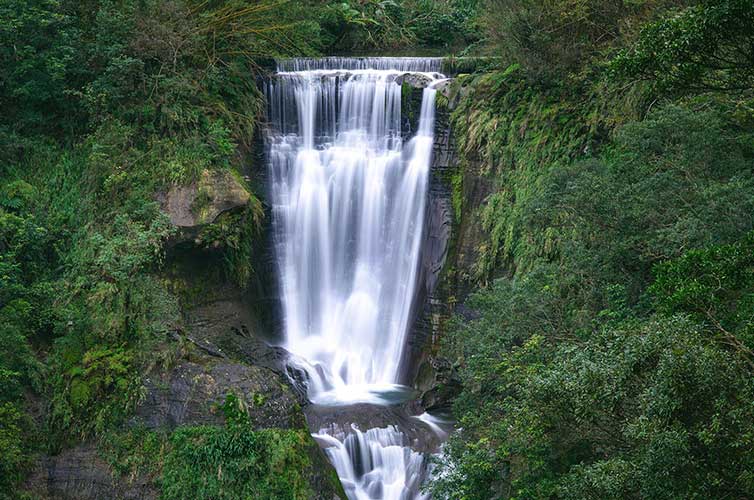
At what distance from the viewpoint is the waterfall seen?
1830cm

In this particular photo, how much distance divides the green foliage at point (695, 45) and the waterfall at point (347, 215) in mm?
10929

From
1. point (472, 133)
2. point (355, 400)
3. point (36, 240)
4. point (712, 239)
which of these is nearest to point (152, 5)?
point (36, 240)

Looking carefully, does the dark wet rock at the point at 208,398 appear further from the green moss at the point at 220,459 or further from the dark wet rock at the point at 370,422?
the dark wet rock at the point at 370,422

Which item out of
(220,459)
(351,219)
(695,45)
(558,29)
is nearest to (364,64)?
(351,219)

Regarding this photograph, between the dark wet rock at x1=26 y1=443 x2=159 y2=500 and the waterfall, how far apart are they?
5.84 m

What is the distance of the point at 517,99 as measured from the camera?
1780cm

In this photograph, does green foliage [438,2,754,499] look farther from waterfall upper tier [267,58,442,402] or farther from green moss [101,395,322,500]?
green moss [101,395,322,500]

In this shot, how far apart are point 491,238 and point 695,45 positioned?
31.3 feet

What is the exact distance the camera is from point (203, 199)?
16672 millimetres

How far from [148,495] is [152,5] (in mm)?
12304

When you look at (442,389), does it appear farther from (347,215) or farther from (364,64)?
(364,64)

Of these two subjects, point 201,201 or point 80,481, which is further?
point 201,201

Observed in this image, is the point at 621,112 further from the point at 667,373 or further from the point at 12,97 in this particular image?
the point at 12,97

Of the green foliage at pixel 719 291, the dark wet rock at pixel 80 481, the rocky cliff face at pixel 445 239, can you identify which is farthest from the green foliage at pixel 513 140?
the dark wet rock at pixel 80 481
